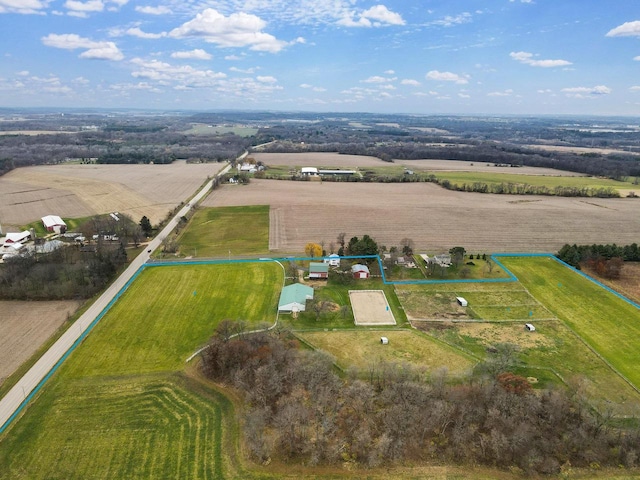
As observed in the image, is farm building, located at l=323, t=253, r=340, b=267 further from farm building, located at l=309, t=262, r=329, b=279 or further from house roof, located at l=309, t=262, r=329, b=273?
farm building, located at l=309, t=262, r=329, b=279

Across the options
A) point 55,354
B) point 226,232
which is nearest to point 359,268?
point 226,232

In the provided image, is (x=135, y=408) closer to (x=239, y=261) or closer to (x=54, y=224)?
(x=239, y=261)

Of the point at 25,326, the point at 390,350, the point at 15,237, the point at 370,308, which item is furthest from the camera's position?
the point at 15,237

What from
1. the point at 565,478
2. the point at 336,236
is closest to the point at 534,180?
the point at 336,236

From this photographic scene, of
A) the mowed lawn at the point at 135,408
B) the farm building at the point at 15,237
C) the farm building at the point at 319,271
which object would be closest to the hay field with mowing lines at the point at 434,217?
the farm building at the point at 319,271

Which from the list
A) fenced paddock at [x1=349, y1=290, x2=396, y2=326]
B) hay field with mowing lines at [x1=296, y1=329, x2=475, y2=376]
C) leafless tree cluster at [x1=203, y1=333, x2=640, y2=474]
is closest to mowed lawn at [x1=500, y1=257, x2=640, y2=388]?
leafless tree cluster at [x1=203, y1=333, x2=640, y2=474]

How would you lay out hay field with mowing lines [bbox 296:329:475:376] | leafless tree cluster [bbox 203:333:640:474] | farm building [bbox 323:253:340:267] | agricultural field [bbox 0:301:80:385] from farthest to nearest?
farm building [bbox 323:253:340:267] < hay field with mowing lines [bbox 296:329:475:376] < agricultural field [bbox 0:301:80:385] < leafless tree cluster [bbox 203:333:640:474]

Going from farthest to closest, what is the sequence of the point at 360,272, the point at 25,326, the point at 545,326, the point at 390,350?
the point at 360,272
the point at 545,326
the point at 25,326
the point at 390,350

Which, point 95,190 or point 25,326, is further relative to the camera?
point 95,190
